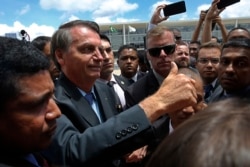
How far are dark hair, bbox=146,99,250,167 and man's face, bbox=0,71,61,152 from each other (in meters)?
0.72

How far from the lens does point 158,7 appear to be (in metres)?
4.32

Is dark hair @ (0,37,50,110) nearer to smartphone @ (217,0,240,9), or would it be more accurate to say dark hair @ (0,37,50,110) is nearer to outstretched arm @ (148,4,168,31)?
outstretched arm @ (148,4,168,31)

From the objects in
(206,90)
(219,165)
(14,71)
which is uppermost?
(14,71)

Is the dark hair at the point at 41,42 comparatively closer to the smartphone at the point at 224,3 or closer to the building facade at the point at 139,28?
the smartphone at the point at 224,3

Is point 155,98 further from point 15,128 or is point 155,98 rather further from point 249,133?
point 249,133

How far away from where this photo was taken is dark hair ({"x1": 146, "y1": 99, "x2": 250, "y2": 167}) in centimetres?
51

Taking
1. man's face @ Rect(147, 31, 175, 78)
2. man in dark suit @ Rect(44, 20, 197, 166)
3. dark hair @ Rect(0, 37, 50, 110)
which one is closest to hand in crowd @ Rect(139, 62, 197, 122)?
man in dark suit @ Rect(44, 20, 197, 166)

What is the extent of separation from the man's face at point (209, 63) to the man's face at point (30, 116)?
3.12 m

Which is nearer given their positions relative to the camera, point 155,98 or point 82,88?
point 155,98

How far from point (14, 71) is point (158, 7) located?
340 cm

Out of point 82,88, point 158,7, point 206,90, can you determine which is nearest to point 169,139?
point 82,88

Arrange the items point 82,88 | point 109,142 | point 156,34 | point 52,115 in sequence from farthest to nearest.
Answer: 1. point 156,34
2. point 82,88
3. point 109,142
4. point 52,115

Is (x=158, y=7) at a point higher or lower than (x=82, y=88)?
higher

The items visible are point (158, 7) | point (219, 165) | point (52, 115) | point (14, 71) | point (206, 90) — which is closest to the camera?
point (219, 165)
